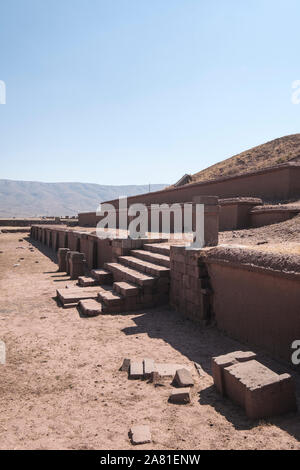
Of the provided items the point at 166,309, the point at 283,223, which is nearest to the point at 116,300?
the point at 166,309

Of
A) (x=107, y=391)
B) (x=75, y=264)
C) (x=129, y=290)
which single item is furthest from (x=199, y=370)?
(x=75, y=264)

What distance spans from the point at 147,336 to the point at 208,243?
2386 mm

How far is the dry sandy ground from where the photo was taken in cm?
350

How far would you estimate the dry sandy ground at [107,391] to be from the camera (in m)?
3.50

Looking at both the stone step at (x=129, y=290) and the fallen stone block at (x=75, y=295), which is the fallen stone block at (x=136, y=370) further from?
the fallen stone block at (x=75, y=295)

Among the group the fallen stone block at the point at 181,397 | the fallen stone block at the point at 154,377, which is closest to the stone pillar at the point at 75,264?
the fallen stone block at the point at 154,377

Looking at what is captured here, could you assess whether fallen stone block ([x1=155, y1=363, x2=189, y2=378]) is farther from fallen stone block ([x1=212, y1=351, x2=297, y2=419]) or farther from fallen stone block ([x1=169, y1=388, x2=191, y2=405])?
fallen stone block ([x1=212, y1=351, x2=297, y2=419])

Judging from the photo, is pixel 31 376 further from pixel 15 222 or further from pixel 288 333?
pixel 15 222

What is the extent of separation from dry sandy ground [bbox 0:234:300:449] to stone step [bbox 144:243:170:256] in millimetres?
2057

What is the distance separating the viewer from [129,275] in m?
9.03

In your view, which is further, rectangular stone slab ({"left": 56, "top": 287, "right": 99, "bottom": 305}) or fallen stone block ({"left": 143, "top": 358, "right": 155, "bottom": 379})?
rectangular stone slab ({"left": 56, "top": 287, "right": 99, "bottom": 305})

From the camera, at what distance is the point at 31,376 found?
496 cm

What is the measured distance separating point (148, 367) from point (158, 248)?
518cm

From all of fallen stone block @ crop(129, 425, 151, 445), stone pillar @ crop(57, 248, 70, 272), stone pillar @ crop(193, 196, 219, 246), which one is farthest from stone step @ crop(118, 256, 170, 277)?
fallen stone block @ crop(129, 425, 151, 445)
